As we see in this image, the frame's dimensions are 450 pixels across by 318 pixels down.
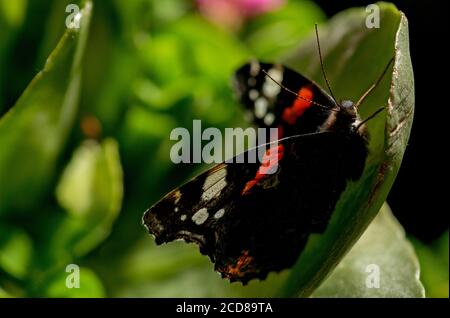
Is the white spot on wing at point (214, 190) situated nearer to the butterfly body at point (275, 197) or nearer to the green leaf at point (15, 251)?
the butterfly body at point (275, 197)

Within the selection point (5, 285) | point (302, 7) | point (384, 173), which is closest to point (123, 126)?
point (5, 285)

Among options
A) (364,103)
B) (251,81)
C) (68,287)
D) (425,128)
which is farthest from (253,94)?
(425,128)

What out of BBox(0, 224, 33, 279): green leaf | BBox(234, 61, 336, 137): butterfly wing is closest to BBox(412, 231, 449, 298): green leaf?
BBox(234, 61, 336, 137): butterfly wing

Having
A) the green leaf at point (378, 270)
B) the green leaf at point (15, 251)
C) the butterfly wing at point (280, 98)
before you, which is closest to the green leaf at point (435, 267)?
the green leaf at point (378, 270)

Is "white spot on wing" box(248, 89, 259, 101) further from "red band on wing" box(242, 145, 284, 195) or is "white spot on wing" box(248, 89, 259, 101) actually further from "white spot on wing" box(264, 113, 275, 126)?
"red band on wing" box(242, 145, 284, 195)

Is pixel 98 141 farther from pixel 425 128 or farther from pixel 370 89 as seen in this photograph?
pixel 425 128
